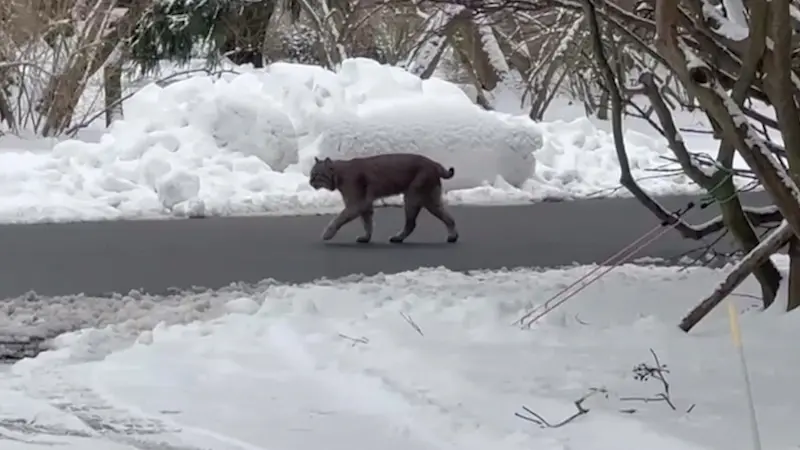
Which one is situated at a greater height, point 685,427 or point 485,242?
point 685,427

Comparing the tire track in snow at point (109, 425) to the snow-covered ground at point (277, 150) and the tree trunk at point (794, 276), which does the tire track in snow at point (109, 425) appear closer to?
the tree trunk at point (794, 276)

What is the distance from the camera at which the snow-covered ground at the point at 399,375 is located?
163 inches

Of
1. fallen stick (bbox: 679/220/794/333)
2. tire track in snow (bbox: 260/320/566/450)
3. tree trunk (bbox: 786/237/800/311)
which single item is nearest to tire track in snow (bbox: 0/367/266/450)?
tire track in snow (bbox: 260/320/566/450)

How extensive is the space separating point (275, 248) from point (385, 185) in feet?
3.89

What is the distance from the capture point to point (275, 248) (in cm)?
1059

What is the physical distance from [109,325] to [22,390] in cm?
145

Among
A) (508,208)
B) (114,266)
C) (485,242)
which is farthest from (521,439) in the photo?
(508,208)

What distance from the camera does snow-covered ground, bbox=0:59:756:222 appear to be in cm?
1492

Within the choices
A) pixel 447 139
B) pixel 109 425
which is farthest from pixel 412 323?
pixel 447 139

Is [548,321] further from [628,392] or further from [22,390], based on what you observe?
[22,390]

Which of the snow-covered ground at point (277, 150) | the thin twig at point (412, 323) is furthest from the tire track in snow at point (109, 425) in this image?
the snow-covered ground at point (277, 150)

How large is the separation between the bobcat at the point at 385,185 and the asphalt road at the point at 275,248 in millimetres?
208

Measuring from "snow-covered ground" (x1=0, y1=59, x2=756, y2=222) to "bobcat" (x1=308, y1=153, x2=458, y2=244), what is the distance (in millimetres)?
3283

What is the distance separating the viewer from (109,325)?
6.42 meters
